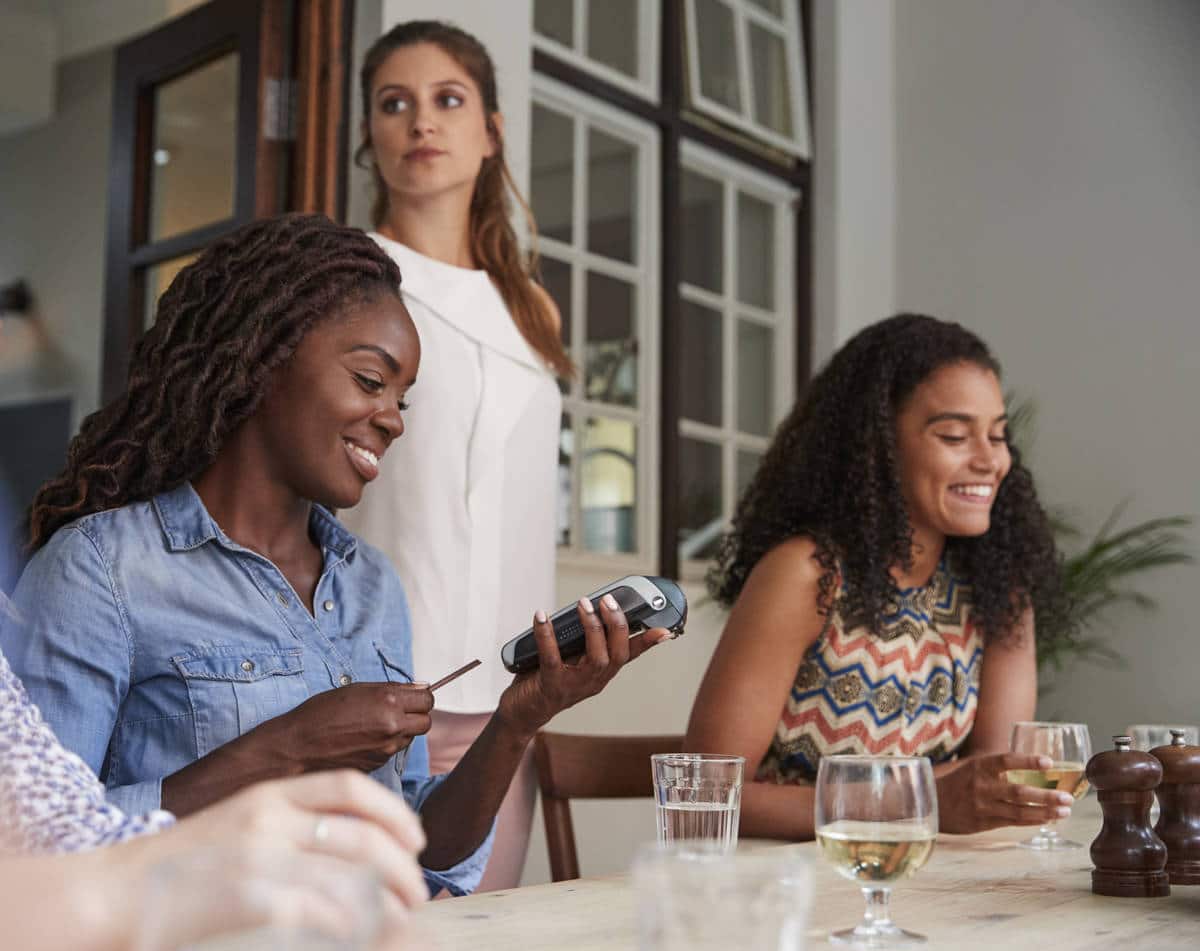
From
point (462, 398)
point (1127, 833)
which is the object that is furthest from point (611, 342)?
point (1127, 833)

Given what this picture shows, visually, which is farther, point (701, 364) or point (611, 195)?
point (701, 364)

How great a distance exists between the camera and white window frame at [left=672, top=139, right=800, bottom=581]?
419cm

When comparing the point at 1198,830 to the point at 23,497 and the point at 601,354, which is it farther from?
the point at 23,497

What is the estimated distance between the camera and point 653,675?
3.72 m

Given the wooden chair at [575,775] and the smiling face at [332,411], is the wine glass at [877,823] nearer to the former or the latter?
the smiling face at [332,411]

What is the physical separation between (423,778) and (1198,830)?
809mm

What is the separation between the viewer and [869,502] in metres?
2.08

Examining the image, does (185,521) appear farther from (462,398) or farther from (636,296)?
(636,296)

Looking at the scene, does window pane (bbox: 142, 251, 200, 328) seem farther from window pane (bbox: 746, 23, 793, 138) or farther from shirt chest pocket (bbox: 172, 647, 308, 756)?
window pane (bbox: 746, 23, 793, 138)

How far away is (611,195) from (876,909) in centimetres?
314

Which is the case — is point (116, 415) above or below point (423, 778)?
above

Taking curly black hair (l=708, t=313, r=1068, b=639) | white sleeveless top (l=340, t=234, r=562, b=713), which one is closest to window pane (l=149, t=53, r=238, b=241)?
white sleeveless top (l=340, t=234, r=562, b=713)

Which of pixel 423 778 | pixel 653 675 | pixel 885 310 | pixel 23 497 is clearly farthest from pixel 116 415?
pixel 23 497

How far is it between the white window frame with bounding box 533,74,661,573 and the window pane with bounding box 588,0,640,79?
0.15 meters
